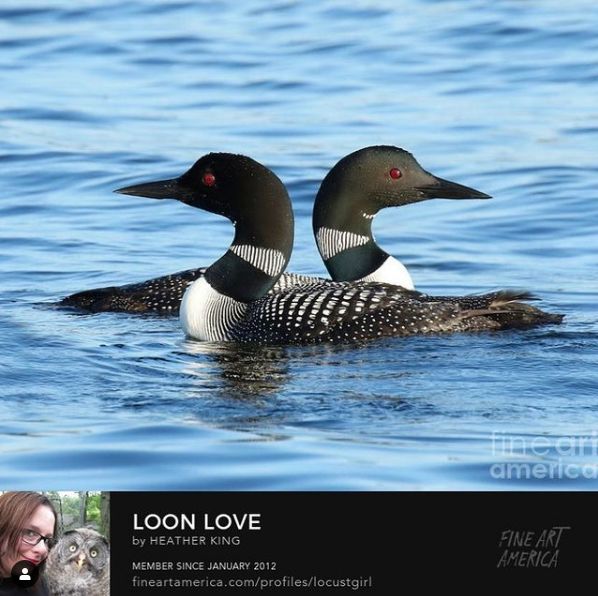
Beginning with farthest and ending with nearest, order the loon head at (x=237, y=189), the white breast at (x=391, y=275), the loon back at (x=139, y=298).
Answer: the loon back at (x=139, y=298)
the white breast at (x=391, y=275)
the loon head at (x=237, y=189)

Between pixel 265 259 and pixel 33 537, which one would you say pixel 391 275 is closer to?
pixel 265 259

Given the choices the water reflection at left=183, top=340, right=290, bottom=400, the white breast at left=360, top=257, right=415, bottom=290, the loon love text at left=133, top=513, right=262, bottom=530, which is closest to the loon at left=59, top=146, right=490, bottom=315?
the white breast at left=360, top=257, right=415, bottom=290

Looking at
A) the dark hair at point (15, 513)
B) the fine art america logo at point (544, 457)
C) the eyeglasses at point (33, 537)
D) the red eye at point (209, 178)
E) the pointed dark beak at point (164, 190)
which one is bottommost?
the fine art america logo at point (544, 457)

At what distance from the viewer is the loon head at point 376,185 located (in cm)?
910

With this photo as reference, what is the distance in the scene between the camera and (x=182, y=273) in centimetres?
939

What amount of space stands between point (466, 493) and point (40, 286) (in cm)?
478

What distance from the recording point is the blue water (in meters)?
6.27

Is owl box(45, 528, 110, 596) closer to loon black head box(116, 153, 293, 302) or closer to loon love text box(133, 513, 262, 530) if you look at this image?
loon love text box(133, 513, 262, 530)

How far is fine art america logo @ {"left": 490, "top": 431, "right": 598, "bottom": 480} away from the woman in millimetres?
1800

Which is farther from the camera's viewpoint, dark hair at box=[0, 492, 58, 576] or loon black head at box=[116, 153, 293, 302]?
loon black head at box=[116, 153, 293, 302]

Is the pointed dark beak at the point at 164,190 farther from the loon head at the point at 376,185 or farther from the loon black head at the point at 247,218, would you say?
the loon head at the point at 376,185

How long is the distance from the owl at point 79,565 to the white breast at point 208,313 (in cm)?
368

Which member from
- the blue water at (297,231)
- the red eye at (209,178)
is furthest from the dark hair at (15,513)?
the red eye at (209,178)

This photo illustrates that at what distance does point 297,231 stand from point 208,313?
331 centimetres
